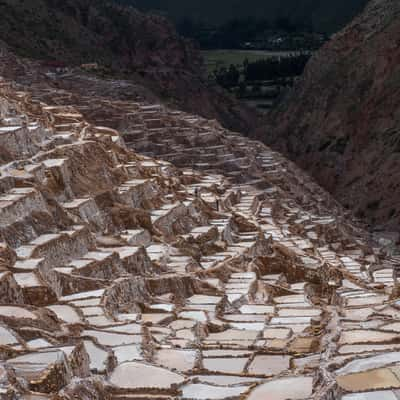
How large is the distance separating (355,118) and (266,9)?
8854cm

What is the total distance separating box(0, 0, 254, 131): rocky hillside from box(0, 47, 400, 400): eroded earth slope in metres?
40.4

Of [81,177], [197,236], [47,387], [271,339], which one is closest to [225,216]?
[197,236]

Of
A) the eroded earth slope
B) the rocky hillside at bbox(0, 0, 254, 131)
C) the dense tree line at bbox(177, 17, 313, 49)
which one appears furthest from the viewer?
the dense tree line at bbox(177, 17, 313, 49)

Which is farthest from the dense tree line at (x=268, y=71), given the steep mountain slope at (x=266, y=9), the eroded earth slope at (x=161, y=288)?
the eroded earth slope at (x=161, y=288)

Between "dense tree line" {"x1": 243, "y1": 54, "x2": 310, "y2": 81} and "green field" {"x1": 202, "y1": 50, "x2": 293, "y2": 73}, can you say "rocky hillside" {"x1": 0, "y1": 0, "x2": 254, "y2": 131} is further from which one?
"green field" {"x1": 202, "y1": 50, "x2": 293, "y2": 73}

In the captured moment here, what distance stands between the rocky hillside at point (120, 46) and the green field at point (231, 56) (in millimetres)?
23022

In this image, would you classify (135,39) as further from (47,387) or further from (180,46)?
(47,387)

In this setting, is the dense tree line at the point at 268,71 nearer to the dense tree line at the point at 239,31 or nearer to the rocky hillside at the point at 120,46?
the rocky hillside at the point at 120,46

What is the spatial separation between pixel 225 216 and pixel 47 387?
18.4 meters

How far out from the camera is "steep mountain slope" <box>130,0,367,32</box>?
436 ft

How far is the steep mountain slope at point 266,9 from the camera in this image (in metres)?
133

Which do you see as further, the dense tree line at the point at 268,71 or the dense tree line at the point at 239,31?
the dense tree line at the point at 239,31

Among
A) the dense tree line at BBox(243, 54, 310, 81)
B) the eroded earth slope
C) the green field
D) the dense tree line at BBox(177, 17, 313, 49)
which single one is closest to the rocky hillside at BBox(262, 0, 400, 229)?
the eroded earth slope

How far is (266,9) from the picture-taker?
148375 millimetres
